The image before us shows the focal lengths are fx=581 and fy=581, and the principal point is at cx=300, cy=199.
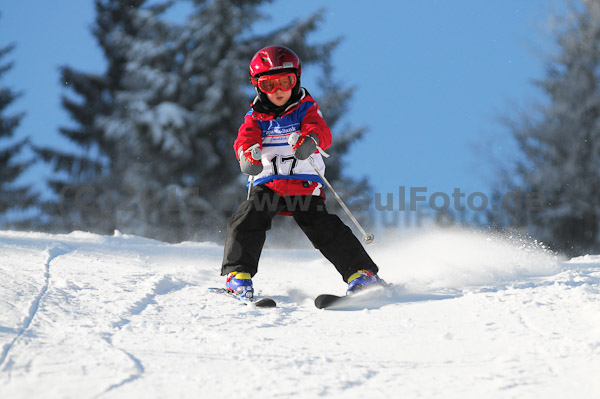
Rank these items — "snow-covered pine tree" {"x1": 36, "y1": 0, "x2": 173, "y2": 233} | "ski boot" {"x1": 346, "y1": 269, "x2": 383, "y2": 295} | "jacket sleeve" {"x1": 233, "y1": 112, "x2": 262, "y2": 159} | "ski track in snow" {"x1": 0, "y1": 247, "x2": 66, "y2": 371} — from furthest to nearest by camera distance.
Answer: "snow-covered pine tree" {"x1": 36, "y1": 0, "x2": 173, "y2": 233}, "jacket sleeve" {"x1": 233, "y1": 112, "x2": 262, "y2": 159}, "ski boot" {"x1": 346, "y1": 269, "x2": 383, "y2": 295}, "ski track in snow" {"x1": 0, "y1": 247, "x2": 66, "y2": 371}

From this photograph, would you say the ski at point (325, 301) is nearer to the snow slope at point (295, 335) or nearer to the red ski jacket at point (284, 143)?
the snow slope at point (295, 335)

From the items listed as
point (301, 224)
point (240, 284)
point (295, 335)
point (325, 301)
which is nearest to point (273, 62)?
point (301, 224)

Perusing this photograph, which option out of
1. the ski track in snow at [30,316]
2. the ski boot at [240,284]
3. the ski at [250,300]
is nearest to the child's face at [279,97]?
the ski boot at [240,284]

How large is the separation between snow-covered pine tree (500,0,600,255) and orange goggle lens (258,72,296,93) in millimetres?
13336

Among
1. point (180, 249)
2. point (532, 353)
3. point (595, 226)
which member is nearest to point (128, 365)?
point (532, 353)

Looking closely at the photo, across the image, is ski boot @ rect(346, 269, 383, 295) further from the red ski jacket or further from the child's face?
the child's face

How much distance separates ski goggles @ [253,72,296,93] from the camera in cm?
332

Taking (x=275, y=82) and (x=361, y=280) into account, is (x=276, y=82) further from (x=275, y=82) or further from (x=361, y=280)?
(x=361, y=280)

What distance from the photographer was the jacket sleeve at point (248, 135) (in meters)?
3.26

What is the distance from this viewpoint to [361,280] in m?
3.17

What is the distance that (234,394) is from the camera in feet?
5.27

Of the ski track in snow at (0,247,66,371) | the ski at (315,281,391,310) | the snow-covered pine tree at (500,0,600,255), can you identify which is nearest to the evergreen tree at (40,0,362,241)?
the snow-covered pine tree at (500,0,600,255)

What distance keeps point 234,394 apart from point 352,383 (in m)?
0.35

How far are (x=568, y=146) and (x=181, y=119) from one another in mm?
10371
